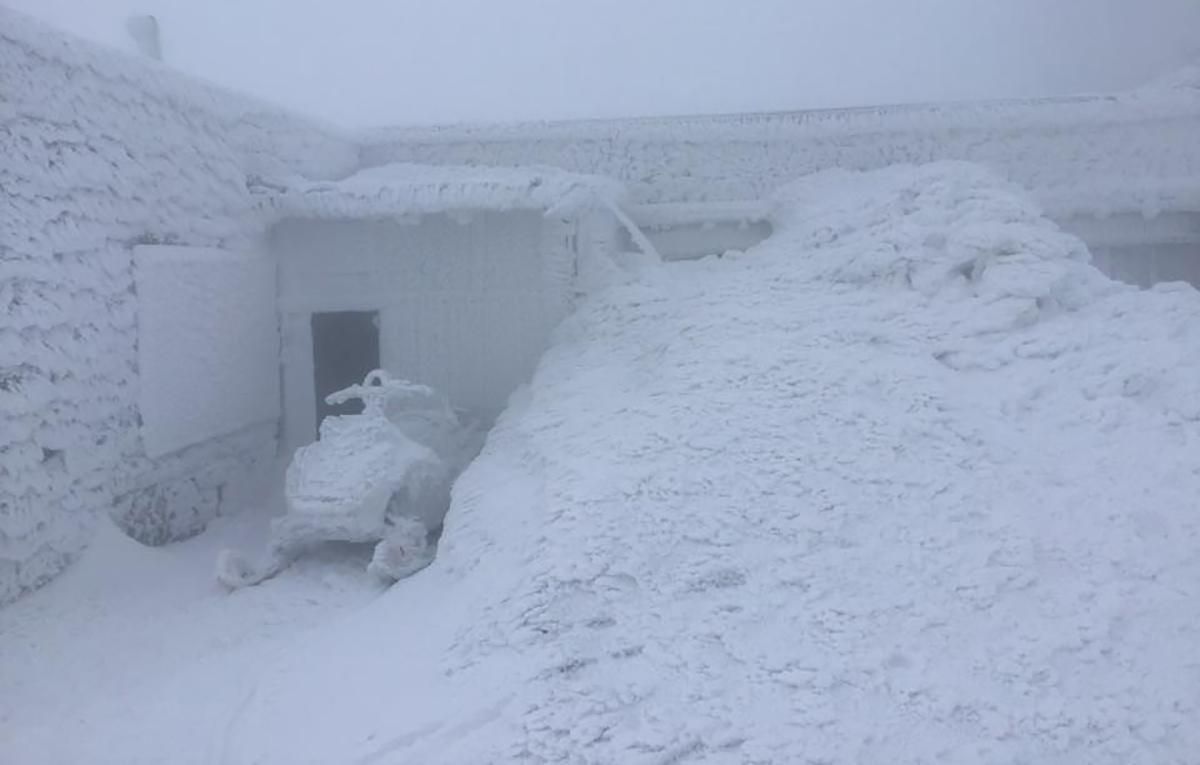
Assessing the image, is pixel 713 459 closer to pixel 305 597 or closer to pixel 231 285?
pixel 305 597

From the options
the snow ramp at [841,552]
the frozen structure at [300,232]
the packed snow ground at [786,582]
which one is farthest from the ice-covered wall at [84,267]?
the snow ramp at [841,552]

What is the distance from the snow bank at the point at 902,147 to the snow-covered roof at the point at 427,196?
1.16 meters

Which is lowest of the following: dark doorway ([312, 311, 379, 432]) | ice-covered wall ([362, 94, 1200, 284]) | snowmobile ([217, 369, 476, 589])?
snowmobile ([217, 369, 476, 589])

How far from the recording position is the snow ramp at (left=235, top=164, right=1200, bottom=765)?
2.58 m

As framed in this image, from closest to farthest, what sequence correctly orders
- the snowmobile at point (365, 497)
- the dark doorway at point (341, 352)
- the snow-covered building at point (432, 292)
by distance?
1. the snowmobile at point (365, 497)
2. the snow-covered building at point (432, 292)
3. the dark doorway at point (341, 352)

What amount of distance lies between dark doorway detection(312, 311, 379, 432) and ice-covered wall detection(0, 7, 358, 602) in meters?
1.09

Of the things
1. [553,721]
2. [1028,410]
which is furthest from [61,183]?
[1028,410]

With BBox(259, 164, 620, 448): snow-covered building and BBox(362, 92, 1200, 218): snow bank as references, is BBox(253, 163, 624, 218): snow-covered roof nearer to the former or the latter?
BBox(259, 164, 620, 448): snow-covered building

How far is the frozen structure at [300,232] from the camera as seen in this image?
4086 millimetres

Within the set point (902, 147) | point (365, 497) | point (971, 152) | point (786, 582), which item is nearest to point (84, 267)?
point (365, 497)

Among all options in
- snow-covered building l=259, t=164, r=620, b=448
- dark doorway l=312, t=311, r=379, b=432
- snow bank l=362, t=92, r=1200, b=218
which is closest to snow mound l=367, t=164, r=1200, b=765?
snow-covered building l=259, t=164, r=620, b=448

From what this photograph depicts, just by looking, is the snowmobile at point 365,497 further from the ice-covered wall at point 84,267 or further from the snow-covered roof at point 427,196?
the snow-covered roof at point 427,196

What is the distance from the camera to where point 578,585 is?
3.21 m

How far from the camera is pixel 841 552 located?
10.3 ft
